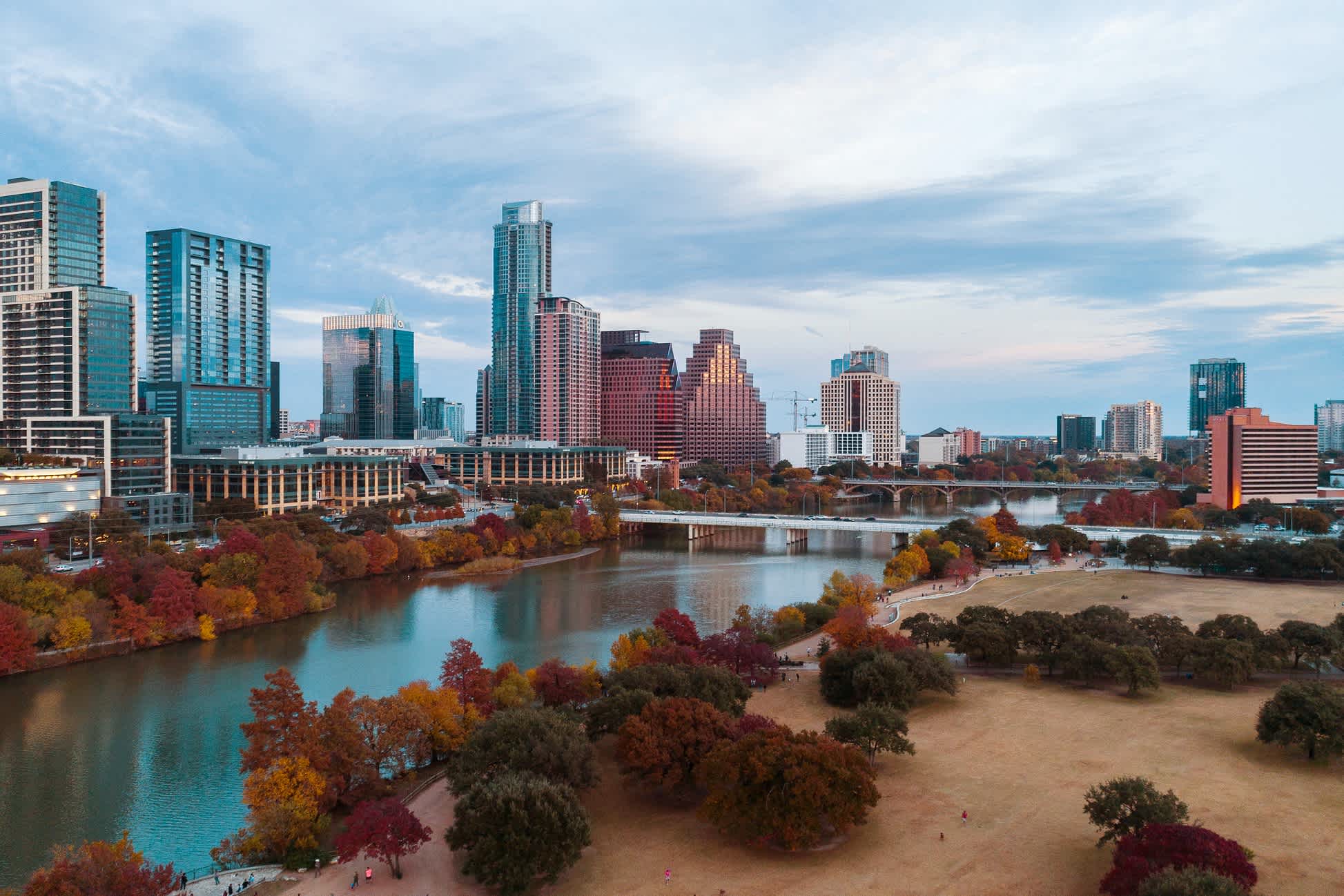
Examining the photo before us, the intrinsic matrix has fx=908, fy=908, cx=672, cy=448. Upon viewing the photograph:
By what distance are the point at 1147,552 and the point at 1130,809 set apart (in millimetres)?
31536

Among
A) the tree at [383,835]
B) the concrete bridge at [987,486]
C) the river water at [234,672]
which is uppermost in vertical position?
the concrete bridge at [987,486]

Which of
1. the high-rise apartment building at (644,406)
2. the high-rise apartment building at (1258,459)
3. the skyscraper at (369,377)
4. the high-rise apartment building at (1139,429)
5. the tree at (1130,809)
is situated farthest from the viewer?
the high-rise apartment building at (1139,429)

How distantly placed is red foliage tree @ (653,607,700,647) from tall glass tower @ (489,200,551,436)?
85228 mm

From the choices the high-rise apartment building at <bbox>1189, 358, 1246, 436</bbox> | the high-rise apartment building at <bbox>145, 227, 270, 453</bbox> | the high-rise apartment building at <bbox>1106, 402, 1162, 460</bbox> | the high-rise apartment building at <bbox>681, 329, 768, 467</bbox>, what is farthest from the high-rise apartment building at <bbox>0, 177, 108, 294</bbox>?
the high-rise apartment building at <bbox>1106, 402, 1162, 460</bbox>

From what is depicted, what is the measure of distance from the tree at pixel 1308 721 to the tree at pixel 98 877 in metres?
19.6

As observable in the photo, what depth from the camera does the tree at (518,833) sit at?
43.7ft

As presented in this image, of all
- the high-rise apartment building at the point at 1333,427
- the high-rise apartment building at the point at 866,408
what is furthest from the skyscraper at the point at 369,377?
the high-rise apartment building at the point at 1333,427

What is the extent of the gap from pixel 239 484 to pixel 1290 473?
6711 cm

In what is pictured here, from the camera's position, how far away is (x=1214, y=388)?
486 feet

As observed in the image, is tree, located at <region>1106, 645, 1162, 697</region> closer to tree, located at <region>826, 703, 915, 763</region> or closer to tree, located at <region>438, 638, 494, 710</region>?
tree, located at <region>826, 703, 915, 763</region>

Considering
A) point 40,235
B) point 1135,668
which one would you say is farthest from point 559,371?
point 1135,668

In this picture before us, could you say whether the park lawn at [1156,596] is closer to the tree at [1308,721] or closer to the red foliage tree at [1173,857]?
the tree at [1308,721]

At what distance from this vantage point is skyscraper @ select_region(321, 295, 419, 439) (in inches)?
4811

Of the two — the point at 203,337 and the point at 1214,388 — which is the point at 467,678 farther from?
the point at 1214,388
